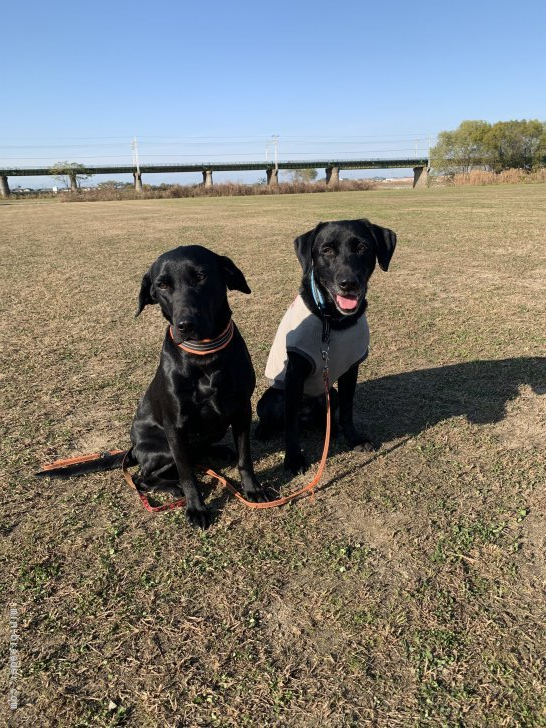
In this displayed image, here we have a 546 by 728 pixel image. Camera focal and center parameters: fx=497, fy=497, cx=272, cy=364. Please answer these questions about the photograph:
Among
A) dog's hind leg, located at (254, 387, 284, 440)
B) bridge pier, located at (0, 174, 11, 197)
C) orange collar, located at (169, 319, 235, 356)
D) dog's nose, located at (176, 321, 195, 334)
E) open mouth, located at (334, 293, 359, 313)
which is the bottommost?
bridge pier, located at (0, 174, 11, 197)

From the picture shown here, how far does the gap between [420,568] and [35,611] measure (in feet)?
5.81

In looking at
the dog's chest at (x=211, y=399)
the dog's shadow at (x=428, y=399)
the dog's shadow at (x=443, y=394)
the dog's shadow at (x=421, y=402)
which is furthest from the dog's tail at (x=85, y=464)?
the dog's shadow at (x=443, y=394)

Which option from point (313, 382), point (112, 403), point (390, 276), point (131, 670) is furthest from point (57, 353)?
point (390, 276)

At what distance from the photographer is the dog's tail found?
3117 millimetres

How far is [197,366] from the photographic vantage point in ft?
8.81

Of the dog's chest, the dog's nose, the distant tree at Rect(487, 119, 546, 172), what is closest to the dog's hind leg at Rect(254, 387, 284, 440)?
the dog's chest

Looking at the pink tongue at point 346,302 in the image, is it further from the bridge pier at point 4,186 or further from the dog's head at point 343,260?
the bridge pier at point 4,186

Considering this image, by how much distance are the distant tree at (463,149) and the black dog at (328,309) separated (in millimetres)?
73426

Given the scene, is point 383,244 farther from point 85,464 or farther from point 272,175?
point 272,175

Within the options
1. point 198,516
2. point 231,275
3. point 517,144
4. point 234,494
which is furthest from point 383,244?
point 517,144

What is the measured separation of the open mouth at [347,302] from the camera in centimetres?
303

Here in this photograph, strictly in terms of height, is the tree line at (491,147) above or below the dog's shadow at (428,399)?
above

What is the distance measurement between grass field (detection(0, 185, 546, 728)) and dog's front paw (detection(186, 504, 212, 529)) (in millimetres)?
57

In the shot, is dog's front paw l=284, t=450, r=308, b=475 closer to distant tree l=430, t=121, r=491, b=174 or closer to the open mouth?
the open mouth
